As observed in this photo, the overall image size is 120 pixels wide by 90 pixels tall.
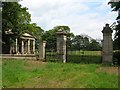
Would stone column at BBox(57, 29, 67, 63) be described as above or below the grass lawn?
above

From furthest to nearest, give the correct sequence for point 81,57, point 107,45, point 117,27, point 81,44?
point 117,27
point 81,44
point 81,57
point 107,45

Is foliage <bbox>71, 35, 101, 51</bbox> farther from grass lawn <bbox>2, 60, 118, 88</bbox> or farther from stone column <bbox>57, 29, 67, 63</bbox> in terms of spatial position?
grass lawn <bbox>2, 60, 118, 88</bbox>

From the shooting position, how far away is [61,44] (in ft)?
66.4

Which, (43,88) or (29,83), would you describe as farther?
(29,83)

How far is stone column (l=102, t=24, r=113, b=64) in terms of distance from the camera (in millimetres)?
18375

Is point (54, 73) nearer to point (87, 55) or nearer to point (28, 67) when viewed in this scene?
point (28, 67)

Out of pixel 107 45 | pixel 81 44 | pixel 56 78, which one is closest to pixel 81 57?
pixel 81 44

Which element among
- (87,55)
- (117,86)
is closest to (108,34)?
(87,55)

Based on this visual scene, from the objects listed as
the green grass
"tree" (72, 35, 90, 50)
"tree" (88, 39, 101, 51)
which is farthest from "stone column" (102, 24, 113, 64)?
"tree" (72, 35, 90, 50)

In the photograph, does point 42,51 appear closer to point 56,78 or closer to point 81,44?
point 81,44

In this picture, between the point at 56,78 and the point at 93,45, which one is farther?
the point at 93,45

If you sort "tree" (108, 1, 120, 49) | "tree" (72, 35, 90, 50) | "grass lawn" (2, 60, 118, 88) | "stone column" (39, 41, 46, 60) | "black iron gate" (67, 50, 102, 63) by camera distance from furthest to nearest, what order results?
1. "tree" (108, 1, 120, 49)
2. "tree" (72, 35, 90, 50)
3. "stone column" (39, 41, 46, 60)
4. "black iron gate" (67, 50, 102, 63)
5. "grass lawn" (2, 60, 118, 88)

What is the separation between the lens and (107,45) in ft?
60.8

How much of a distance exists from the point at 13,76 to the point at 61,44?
7.73m
